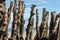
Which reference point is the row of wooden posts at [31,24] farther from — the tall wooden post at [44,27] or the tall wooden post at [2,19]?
the tall wooden post at [2,19]

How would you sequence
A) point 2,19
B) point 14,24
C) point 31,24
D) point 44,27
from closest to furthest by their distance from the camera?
point 2,19
point 44,27
point 14,24
point 31,24

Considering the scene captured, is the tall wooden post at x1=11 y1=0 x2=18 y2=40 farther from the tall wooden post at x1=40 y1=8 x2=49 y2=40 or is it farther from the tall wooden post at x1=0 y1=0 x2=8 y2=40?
the tall wooden post at x1=0 y1=0 x2=8 y2=40

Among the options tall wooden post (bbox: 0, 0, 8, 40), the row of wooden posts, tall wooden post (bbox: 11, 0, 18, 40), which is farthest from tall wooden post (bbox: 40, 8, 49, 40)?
tall wooden post (bbox: 0, 0, 8, 40)

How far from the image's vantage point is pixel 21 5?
17781 mm

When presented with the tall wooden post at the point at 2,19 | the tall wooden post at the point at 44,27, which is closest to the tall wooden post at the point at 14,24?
the tall wooden post at the point at 44,27

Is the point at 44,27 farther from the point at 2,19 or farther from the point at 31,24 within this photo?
the point at 2,19

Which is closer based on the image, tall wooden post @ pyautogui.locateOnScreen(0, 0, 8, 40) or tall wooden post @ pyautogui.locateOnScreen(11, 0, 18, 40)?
tall wooden post @ pyautogui.locateOnScreen(0, 0, 8, 40)

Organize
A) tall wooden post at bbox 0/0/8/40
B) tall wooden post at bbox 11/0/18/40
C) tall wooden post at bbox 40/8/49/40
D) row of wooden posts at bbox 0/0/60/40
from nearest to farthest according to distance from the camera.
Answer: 1. tall wooden post at bbox 0/0/8/40
2. row of wooden posts at bbox 0/0/60/40
3. tall wooden post at bbox 40/8/49/40
4. tall wooden post at bbox 11/0/18/40

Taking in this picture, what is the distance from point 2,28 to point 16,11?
1053 centimetres

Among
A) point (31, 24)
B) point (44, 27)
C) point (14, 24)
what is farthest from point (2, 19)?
point (31, 24)

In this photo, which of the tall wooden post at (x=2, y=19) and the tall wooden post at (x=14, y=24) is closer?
the tall wooden post at (x=2, y=19)

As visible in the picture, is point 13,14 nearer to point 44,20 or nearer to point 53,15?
point 44,20

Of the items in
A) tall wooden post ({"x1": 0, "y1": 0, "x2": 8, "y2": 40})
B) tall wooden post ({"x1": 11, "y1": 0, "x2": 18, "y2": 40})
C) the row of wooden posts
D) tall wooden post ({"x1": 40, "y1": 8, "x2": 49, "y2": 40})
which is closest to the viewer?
tall wooden post ({"x1": 0, "y1": 0, "x2": 8, "y2": 40})

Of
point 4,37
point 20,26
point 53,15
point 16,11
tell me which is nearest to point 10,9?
point 16,11
